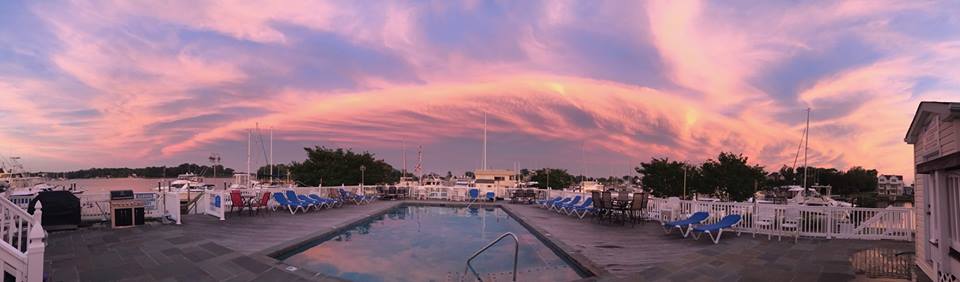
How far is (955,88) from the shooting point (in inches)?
428

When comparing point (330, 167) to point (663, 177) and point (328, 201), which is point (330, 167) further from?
point (663, 177)

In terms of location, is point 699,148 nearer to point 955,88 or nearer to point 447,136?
point 447,136

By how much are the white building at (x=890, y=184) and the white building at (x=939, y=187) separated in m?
90.7

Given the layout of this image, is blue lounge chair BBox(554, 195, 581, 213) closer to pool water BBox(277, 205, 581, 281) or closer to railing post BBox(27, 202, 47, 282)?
pool water BBox(277, 205, 581, 281)

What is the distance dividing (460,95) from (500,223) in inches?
284

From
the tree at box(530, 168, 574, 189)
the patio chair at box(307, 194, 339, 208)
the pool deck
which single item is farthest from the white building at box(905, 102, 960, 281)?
the tree at box(530, 168, 574, 189)

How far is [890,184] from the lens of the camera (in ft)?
269

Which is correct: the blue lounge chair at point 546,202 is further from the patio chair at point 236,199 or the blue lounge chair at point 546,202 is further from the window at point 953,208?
the window at point 953,208

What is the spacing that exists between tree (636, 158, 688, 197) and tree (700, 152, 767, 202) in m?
2.13

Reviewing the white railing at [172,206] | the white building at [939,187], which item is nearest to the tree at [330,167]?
the white railing at [172,206]

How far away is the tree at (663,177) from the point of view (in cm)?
3791

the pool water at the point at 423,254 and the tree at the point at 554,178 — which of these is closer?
the pool water at the point at 423,254

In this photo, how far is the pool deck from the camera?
569 centimetres

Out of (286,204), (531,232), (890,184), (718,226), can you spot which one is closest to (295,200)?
(286,204)
